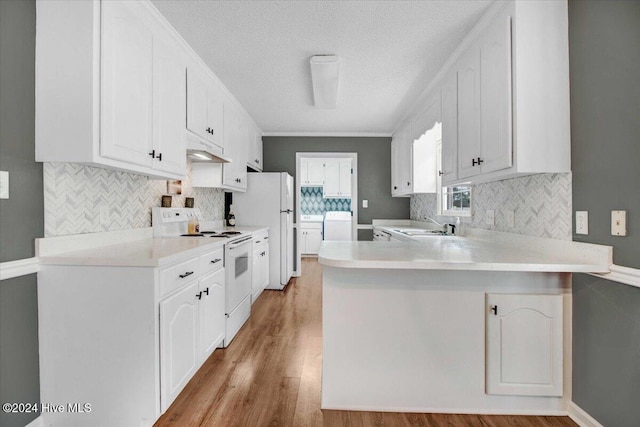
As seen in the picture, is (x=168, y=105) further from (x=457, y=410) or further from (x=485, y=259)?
(x=457, y=410)

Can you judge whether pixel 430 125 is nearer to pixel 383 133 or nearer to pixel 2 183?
pixel 383 133

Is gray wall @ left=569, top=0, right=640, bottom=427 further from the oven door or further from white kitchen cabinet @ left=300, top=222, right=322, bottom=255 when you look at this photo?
white kitchen cabinet @ left=300, top=222, right=322, bottom=255

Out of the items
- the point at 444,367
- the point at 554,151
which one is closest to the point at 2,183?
the point at 444,367

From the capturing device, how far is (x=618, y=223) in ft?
4.81

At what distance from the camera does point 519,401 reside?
180 centimetres

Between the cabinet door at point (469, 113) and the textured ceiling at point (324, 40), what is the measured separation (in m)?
0.20

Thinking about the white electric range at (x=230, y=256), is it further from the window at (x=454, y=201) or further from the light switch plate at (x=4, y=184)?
the window at (x=454, y=201)

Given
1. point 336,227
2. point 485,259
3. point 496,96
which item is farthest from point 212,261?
point 336,227

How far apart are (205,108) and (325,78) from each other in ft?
3.68

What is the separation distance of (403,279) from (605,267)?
37.1 inches

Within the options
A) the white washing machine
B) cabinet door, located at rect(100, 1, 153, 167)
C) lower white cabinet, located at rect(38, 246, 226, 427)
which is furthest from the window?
the white washing machine

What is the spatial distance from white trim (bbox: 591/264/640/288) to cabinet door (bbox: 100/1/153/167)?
8.31ft

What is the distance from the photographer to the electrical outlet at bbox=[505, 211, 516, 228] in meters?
2.34

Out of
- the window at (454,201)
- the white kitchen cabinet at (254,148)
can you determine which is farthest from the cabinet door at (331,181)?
the window at (454,201)
